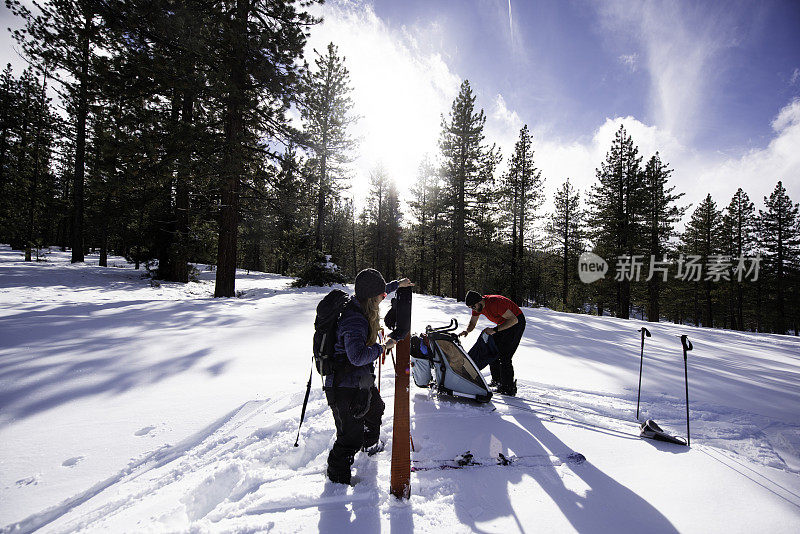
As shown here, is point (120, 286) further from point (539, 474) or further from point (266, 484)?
point (539, 474)

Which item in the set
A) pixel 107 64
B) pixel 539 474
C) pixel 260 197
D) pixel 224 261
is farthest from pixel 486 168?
pixel 539 474

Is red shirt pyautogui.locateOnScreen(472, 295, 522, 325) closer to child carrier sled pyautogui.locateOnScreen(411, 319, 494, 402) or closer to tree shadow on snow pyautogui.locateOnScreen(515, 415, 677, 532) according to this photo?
child carrier sled pyautogui.locateOnScreen(411, 319, 494, 402)

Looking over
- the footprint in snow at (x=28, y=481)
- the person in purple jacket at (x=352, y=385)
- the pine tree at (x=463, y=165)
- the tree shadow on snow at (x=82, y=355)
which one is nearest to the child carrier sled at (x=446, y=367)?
the person in purple jacket at (x=352, y=385)

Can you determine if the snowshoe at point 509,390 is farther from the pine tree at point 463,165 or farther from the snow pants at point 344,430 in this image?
the pine tree at point 463,165

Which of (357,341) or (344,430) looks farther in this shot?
(344,430)

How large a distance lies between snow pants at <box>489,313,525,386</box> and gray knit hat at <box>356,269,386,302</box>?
303 cm

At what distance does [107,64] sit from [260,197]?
5770 mm

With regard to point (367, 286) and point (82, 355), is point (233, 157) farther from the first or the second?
point (367, 286)

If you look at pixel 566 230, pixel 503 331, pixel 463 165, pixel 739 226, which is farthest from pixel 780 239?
pixel 503 331

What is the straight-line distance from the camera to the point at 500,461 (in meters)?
2.82

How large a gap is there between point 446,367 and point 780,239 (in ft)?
143

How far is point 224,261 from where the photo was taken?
1109 centimetres

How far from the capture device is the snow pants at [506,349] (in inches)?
184

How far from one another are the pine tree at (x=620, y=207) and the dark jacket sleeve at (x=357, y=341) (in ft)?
80.1
